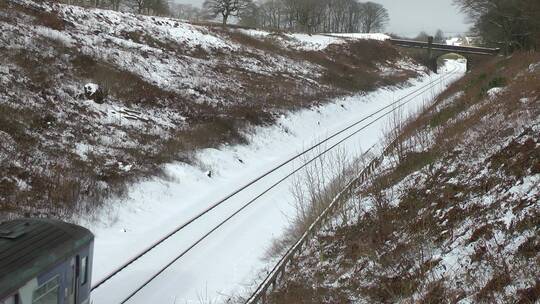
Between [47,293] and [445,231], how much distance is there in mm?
6370

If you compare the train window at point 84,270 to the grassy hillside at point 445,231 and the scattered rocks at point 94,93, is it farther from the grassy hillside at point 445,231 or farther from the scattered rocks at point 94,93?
the scattered rocks at point 94,93

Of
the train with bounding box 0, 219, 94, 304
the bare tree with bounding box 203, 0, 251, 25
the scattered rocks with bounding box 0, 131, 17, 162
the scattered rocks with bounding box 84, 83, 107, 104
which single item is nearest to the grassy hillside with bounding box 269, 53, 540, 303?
the train with bounding box 0, 219, 94, 304

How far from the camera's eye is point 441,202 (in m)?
9.67

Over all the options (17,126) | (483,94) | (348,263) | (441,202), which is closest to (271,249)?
(348,263)

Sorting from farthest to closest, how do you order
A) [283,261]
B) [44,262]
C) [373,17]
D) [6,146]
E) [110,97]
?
[373,17] < [110,97] < [6,146] < [283,261] < [44,262]

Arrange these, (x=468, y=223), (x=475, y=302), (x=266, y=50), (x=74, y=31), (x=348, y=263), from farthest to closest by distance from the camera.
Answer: (x=266, y=50)
(x=74, y=31)
(x=348, y=263)
(x=468, y=223)
(x=475, y=302)

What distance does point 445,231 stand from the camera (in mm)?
8531

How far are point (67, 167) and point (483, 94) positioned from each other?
1562 cm

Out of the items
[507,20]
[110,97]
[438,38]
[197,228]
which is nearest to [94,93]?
[110,97]

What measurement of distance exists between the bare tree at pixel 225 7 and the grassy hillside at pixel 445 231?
60259mm

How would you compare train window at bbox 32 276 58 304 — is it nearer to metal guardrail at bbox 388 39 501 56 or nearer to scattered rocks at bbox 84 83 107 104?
scattered rocks at bbox 84 83 107 104

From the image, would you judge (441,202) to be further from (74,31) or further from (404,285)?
(74,31)

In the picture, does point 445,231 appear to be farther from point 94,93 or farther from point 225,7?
point 225,7

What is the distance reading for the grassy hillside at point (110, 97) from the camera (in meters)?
13.8
